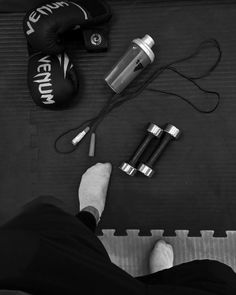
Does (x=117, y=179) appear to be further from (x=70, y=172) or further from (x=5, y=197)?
(x=5, y=197)

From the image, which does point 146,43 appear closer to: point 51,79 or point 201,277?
point 51,79

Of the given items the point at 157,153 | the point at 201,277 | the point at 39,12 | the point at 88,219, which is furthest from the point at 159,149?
the point at 39,12

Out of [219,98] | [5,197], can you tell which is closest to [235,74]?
[219,98]

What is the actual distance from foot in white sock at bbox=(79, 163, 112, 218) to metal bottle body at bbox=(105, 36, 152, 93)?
247 millimetres

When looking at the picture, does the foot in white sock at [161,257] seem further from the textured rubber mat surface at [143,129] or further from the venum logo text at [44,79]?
the venum logo text at [44,79]

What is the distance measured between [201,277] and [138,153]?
42 centimetres

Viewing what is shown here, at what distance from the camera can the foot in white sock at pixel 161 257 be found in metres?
1.21

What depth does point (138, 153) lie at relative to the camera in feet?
4.07

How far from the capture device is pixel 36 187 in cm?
130

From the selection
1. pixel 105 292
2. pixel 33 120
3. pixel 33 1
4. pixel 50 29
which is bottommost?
pixel 105 292

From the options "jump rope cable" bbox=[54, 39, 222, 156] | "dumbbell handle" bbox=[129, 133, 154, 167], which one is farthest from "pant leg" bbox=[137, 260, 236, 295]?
"jump rope cable" bbox=[54, 39, 222, 156]

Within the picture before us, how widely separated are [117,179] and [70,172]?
151mm

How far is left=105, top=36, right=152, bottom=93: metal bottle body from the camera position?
1226 millimetres

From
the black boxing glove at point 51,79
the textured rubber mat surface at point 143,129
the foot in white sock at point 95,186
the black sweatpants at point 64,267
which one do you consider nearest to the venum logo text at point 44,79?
the black boxing glove at point 51,79
